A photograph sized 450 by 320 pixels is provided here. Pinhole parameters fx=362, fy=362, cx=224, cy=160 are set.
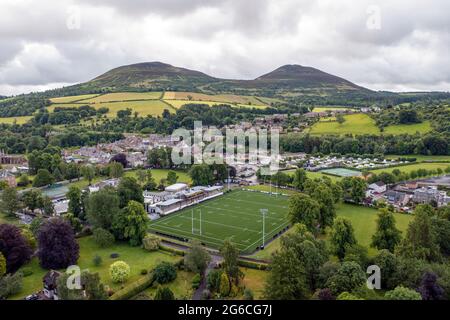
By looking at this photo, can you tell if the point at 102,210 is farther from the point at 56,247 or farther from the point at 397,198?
the point at 397,198

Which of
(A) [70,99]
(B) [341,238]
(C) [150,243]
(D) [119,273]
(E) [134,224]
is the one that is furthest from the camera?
(A) [70,99]

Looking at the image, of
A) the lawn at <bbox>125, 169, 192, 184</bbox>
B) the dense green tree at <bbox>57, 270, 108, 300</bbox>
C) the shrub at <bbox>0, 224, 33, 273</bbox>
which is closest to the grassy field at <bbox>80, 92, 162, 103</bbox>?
the lawn at <bbox>125, 169, 192, 184</bbox>

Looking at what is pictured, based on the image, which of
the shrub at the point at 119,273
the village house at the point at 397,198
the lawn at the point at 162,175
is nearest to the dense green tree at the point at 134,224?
the shrub at the point at 119,273

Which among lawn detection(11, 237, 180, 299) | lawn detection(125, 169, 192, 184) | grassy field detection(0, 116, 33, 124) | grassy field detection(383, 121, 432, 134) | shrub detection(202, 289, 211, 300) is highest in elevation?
grassy field detection(0, 116, 33, 124)

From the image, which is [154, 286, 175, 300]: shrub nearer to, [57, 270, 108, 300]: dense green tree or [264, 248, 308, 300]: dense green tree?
[57, 270, 108, 300]: dense green tree

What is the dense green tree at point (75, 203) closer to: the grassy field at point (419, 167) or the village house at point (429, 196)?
the village house at point (429, 196)

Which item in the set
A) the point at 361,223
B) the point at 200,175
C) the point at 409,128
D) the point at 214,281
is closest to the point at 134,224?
the point at 214,281
